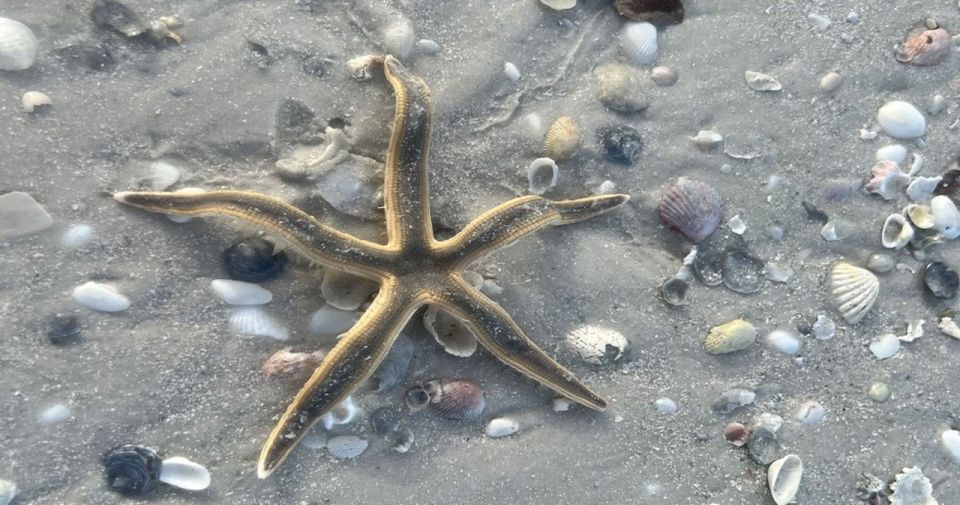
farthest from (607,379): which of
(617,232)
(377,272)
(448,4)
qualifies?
(448,4)

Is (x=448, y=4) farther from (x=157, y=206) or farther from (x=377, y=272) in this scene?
(x=157, y=206)

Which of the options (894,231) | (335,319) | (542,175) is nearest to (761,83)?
(894,231)

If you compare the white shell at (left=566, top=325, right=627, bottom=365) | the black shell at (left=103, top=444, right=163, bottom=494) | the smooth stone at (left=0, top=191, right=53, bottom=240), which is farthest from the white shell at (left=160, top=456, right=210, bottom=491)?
the white shell at (left=566, top=325, right=627, bottom=365)

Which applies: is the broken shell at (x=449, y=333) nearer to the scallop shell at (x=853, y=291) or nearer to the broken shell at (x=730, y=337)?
the broken shell at (x=730, y=337)

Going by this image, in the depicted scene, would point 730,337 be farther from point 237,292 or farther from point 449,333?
point 237,292

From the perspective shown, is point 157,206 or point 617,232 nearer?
point 157,206

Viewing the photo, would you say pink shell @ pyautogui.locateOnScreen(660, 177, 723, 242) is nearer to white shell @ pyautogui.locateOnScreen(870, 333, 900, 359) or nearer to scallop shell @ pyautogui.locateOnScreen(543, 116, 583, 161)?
scallop shell @ pyautogui.locateOnScreen(543, 116, 583, 161)
